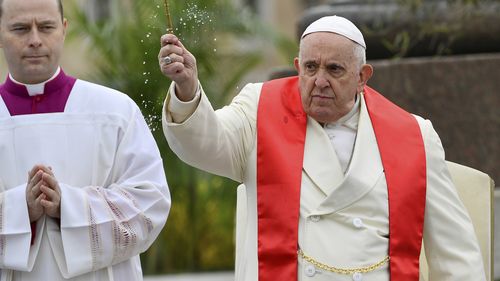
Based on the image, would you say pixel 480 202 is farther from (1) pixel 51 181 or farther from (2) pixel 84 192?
(1) pixel 51 181

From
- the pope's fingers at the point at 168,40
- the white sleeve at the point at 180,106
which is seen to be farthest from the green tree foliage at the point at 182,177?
the pope's fingers at the point at 168,40

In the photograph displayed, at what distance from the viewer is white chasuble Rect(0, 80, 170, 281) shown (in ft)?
18.5

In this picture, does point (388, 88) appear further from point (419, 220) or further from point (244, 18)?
point (244, 18)

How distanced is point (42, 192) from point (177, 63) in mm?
815

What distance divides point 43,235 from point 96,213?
0.76 ft

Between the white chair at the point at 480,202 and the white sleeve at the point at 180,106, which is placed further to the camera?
the white chair at the point at 480,202

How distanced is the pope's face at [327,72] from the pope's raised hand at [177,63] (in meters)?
0.51

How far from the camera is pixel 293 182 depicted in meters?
5.63

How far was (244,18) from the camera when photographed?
13.9 meters

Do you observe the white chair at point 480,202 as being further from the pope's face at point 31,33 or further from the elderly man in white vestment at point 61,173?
the pope's face at point 31,33

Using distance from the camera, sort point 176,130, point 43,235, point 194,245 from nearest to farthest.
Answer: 1. point 176,130
2. point 43,235
3. point 194,245

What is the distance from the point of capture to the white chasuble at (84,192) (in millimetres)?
5645

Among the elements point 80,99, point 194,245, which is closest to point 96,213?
point 80,99

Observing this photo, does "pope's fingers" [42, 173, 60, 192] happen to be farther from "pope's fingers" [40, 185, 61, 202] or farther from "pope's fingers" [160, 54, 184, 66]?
"pope's fingers" [160, 54, 184, 66]
